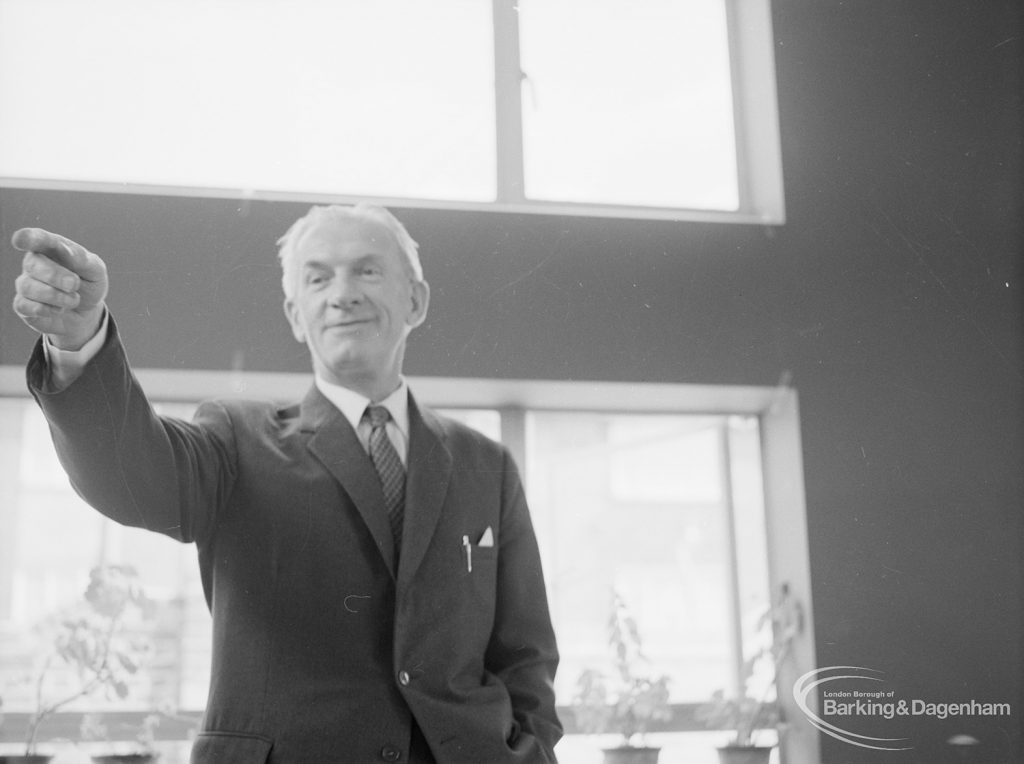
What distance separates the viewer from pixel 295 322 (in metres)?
0.98

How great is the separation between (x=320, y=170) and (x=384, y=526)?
0.40 metres

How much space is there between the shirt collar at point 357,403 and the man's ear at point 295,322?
5cm

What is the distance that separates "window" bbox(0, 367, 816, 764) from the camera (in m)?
0.95

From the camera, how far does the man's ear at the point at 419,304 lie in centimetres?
103

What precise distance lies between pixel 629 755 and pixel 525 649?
0.17 meters

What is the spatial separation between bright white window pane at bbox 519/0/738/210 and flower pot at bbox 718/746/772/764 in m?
0.58

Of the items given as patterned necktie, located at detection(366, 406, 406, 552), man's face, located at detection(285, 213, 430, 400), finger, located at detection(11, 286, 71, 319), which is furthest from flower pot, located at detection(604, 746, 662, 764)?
finger, located at detection(11, 286, 71, 319)

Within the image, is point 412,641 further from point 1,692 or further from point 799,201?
point 799,201

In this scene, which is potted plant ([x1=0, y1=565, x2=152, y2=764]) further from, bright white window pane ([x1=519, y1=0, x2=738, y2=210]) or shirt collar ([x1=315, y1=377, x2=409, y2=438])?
bright white window pane ([x1=519, y1=0, x2=738, y2=210])

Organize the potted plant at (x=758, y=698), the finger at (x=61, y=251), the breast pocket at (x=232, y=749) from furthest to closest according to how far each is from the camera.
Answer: the potted plant at (x=758, y=698) → the breast pocket at (x=232, y=749) → the finger at (x=61, y=251)

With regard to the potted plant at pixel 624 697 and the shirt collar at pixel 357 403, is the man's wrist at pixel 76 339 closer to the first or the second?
the shirt collar at pixel 357 403

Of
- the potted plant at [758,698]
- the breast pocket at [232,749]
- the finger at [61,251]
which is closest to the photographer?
the finger at [61,251]

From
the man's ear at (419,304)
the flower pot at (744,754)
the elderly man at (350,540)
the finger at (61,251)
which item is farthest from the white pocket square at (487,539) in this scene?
the finger at (61,251)

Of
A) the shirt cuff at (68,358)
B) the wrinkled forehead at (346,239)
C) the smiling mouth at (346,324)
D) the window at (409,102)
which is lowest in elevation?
the shirt cuff at (68,358)
